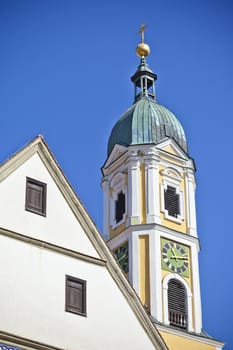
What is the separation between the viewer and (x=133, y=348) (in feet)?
65.7

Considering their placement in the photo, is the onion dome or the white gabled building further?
the onion dome

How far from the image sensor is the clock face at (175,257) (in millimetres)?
41344

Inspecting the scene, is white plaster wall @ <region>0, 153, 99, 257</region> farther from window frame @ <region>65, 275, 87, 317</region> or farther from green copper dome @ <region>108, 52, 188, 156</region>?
green copper dome @ <region>108, 52, 188, 156</region>

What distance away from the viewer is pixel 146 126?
45812 millimetres

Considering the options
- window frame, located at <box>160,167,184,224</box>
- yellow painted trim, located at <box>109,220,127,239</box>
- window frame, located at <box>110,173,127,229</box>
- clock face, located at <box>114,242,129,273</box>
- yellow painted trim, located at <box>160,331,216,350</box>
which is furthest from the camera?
window frame, located at <box>110,173,127,229</box>

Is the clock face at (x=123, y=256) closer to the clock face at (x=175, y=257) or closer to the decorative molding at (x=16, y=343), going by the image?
the clock face at (x=175, y=257)

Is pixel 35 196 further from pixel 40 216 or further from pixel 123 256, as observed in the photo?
pixel 123 256

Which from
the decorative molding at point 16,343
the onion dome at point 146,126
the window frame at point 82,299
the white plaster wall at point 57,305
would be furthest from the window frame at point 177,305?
the decorative molding at point 16,343

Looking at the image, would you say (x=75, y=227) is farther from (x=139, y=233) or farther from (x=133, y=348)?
(x=139, y=233)

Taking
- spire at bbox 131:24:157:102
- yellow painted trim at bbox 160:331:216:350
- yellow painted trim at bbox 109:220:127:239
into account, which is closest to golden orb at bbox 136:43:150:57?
spire at bbox 131:24:157:102

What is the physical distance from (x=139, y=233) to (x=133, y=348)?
2172cm

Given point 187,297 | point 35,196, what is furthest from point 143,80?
point 35,196

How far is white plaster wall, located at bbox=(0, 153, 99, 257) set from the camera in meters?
19.6

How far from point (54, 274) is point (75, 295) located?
616 millimetres
